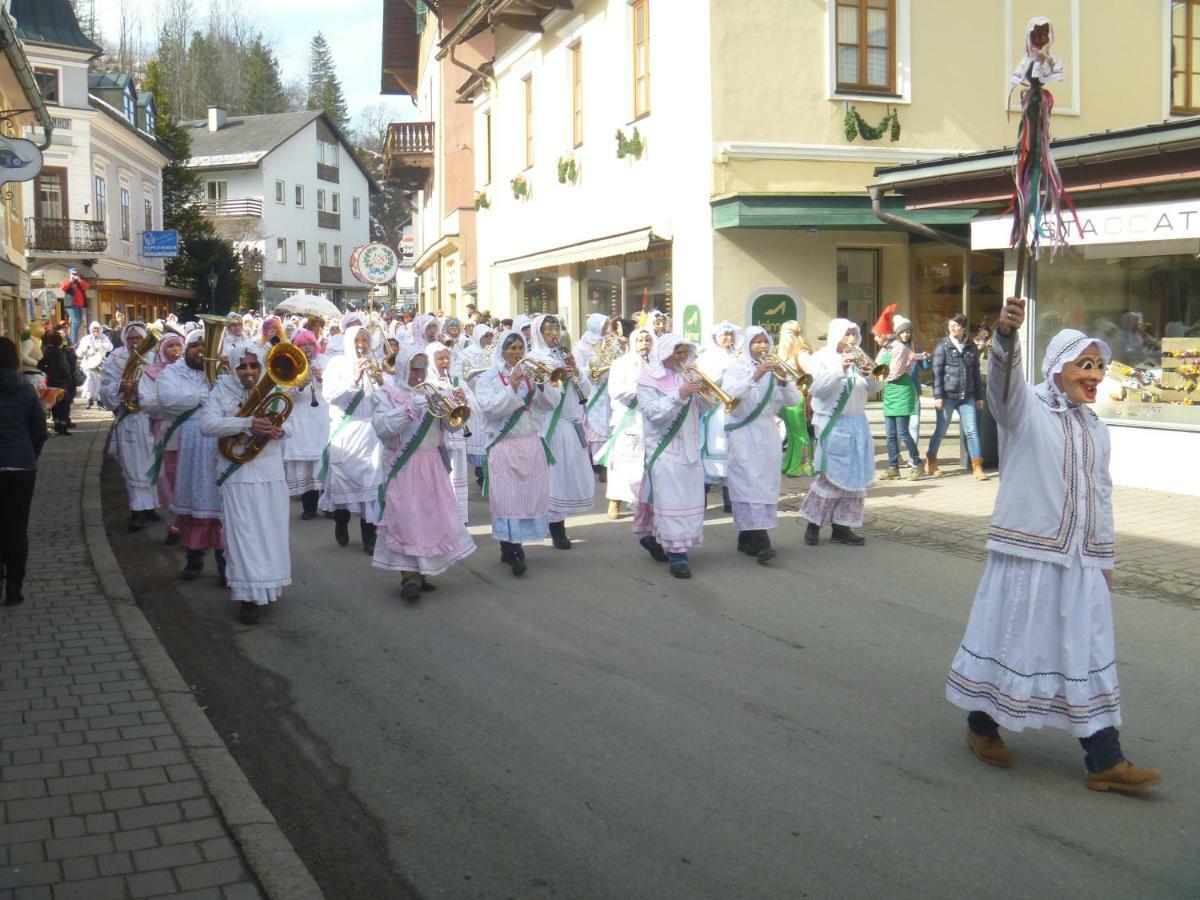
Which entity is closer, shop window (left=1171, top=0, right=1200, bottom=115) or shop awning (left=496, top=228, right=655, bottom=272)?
shop awning (left=496, top=228, right=655, bottom=272)

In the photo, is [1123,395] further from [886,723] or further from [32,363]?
[32,363]

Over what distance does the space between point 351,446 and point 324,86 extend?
303 feet

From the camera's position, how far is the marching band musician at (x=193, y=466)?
9.34 m

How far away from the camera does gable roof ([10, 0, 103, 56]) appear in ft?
128

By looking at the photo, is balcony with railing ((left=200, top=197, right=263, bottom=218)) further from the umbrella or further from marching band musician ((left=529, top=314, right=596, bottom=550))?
marching band musician ((left=529, top=314, right=596, bottom=550))

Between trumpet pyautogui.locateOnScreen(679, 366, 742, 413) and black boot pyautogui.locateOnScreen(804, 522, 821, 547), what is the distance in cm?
157

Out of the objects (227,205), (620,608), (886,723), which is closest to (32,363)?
(620,608)

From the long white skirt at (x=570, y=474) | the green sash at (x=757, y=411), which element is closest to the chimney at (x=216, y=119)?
the long white skirt at (x=570, y=474)

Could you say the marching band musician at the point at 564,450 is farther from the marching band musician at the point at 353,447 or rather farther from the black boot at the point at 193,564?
the black boot at the point at 193,564

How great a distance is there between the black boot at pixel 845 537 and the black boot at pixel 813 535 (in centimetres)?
16

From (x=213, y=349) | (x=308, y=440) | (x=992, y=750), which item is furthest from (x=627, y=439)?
(x=992, y=750)

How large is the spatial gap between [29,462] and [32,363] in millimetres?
11996

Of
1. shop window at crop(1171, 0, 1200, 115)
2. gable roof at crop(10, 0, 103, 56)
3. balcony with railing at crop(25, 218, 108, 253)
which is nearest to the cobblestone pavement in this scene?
shop window at crop(1171, 0, 1200, 115)

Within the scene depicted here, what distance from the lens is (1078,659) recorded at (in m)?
5.06
